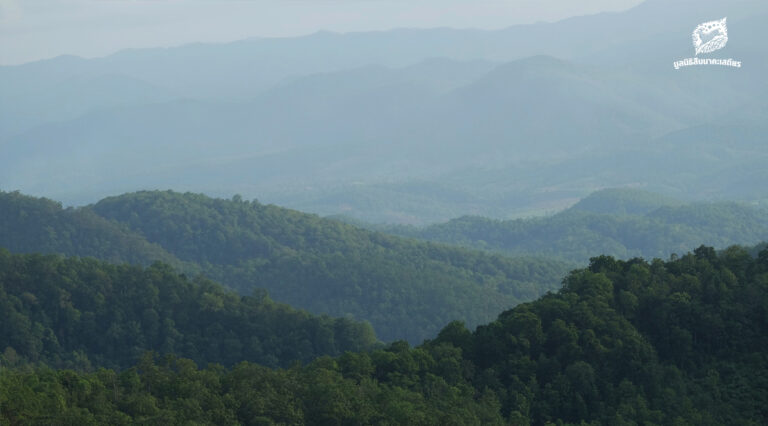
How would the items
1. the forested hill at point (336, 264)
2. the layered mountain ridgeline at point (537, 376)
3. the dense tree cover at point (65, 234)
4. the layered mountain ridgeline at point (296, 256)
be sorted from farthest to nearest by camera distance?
the dense tree cover at point (65, 234)
the layered mountain ridgeline at point (296, 256)
the forested hill at point (336, 264)
the layered mountain ridgeline at point (537, 376)

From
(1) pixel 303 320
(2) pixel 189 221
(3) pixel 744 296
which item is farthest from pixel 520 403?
(2) pixel 189 221

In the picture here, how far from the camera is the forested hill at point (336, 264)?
85.9m

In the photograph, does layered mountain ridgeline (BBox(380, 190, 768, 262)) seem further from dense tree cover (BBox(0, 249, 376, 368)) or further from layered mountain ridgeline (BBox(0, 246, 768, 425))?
layered mountain ridgeline (BBox(0, 246, 768, 425))

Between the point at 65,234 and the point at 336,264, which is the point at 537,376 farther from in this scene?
the point at 65,234

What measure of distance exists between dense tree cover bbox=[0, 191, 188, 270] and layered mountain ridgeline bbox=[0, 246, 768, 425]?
188 feet

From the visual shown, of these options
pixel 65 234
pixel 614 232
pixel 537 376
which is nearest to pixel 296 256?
pixel 65 234

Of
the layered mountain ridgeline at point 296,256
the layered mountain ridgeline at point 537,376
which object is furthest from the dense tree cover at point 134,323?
the layered mountain ridgeline at point 296,256

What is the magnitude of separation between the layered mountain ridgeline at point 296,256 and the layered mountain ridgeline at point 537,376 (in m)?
43.3

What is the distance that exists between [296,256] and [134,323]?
37599 millimetres

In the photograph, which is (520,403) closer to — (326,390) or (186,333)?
(326,390)

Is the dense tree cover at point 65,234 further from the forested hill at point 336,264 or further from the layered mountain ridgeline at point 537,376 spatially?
the layered mountain ridgeline at point 537,376

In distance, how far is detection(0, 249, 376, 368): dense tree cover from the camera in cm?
5806

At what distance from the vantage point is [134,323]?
61500 millimetres

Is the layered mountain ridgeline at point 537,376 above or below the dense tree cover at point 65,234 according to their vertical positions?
below
